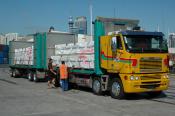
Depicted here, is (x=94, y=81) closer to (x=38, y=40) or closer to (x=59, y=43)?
(x=59, y=43)

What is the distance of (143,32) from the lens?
1435 centimetres

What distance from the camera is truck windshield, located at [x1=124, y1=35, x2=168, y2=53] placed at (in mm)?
13875

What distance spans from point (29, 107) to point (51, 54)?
10590mm

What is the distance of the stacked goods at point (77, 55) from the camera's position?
55.0ft

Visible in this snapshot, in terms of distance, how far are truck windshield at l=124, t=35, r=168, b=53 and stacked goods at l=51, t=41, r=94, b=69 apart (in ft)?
9.47

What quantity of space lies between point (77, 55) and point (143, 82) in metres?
5.13

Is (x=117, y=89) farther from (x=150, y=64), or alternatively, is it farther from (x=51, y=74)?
(x=51, y=74)

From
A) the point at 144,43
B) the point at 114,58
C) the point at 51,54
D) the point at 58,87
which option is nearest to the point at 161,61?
the point at 144,43

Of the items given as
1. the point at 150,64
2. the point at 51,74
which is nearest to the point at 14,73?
the point at 51,74

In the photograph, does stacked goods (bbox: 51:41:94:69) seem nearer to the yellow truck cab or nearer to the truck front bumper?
the yellow truck cab

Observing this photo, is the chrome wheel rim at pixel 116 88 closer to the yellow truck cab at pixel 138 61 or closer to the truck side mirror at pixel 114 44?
the yellow truck cab at pixel 138 61

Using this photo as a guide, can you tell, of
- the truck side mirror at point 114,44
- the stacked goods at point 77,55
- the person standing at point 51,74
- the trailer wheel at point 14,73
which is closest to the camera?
the truck side mirror at point 114,44

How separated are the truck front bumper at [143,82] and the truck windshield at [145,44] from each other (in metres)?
0.99

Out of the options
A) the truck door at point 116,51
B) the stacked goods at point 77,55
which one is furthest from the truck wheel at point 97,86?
the truck door at point 116,51
